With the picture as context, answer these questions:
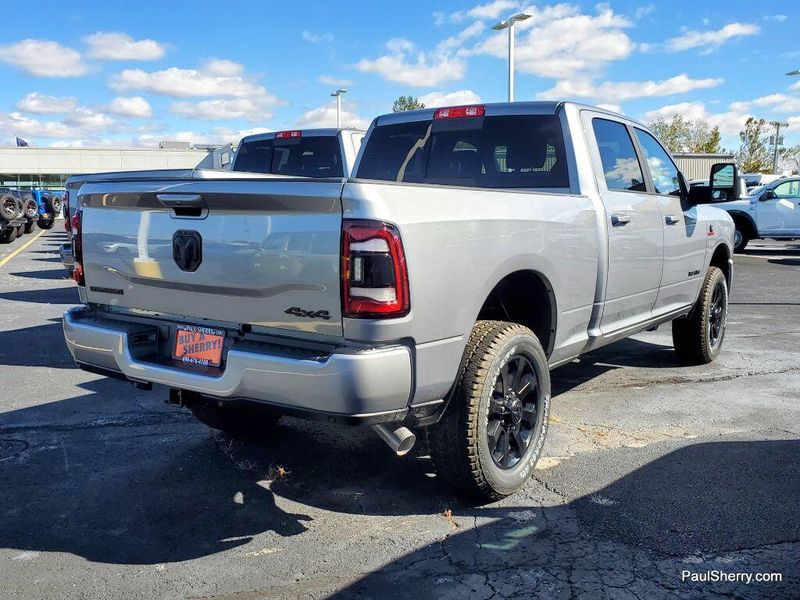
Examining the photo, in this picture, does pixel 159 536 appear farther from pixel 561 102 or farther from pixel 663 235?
pixel 663 235

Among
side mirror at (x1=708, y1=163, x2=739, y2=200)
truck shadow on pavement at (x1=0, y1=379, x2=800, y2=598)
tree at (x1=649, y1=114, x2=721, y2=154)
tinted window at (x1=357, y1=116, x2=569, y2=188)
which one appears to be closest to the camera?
truck shadow on pavement at (x1=0, y1=379, x2=800, y2=598)

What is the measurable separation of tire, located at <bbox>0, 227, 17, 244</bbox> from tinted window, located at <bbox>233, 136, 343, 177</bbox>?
43.7 feet

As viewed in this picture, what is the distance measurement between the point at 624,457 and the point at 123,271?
2803 mm

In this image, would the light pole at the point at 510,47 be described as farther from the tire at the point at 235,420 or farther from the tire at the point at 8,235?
the tire at the point at 235,420

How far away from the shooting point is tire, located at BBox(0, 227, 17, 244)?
1916cm

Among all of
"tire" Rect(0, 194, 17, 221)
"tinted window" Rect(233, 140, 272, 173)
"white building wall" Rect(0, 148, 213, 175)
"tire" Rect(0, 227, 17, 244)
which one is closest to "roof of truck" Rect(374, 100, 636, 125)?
"tinted window" Rect(233, 140, 272, 173)

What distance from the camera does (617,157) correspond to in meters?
4.81

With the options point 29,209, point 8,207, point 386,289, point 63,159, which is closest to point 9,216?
point 8,207

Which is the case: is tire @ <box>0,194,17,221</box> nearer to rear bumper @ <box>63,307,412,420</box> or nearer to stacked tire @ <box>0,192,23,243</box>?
stacked tire @ <box>0,192,23,243</box>

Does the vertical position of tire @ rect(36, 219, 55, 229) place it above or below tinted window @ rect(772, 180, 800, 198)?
below

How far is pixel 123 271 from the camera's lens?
135 inches

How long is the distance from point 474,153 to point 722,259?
2947 millimetres

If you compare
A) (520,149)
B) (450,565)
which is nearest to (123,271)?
(450,565)

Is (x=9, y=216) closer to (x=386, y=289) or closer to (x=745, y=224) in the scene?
(x=745, y=224)
